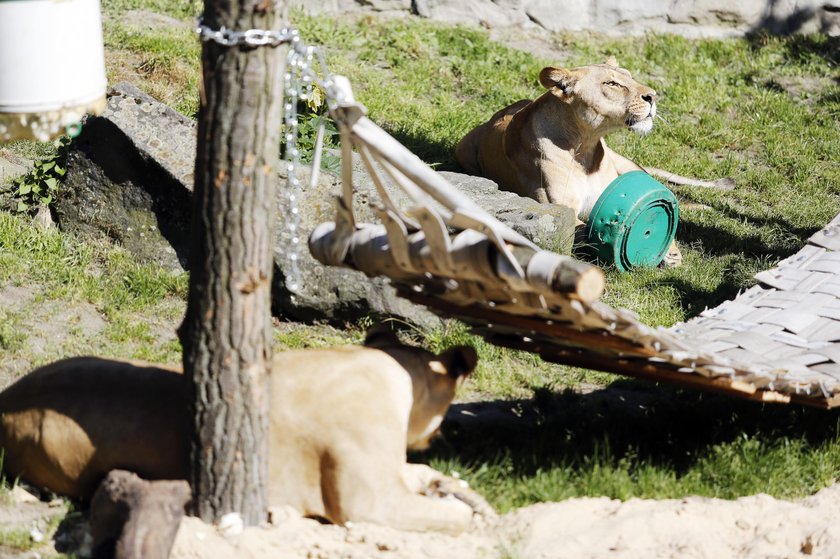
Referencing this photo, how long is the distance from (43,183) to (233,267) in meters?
3.50

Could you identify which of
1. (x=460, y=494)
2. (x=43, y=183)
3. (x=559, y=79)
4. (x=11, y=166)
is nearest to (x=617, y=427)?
(x=460, y=494)

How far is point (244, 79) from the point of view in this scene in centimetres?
339

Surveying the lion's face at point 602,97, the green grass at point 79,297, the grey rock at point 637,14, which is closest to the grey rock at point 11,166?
the green grass at point 79,297

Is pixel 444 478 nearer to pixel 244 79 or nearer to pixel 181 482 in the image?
pixel 181 482

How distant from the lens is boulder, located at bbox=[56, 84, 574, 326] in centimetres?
569

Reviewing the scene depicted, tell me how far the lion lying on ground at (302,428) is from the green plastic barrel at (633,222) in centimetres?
305

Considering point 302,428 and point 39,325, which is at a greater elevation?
point 302,428

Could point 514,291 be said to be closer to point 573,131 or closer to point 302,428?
point 302,428

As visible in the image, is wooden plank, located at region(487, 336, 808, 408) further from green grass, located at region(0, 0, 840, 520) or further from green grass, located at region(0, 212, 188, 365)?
green grass, located at region(0, 212, 188, 365)

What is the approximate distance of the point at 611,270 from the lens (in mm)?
6961

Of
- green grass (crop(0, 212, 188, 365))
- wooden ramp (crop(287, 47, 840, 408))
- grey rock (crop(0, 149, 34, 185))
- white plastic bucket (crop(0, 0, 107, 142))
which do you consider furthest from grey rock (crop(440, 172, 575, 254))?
white plastic bucket (crop(0, 0, 107, 142))

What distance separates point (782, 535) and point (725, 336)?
3.15 ft

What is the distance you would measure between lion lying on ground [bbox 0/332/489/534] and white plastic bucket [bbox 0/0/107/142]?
1.00 meters

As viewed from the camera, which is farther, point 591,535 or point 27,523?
point 591,535
